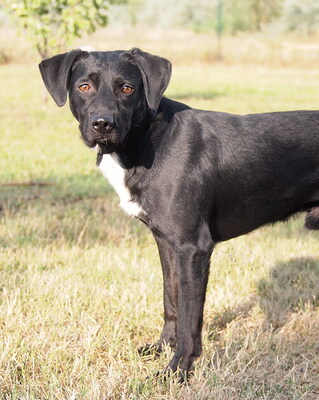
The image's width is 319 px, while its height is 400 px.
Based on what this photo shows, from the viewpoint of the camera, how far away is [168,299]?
4199 millimetres

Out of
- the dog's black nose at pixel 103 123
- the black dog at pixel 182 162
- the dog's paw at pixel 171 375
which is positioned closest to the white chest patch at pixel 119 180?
the black dog at pixel 182 162

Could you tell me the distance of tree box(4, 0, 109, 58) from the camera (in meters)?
13.2

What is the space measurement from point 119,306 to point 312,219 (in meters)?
1.53

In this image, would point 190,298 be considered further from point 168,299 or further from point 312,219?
point 312,219

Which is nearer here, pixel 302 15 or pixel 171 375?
pixel 171 375

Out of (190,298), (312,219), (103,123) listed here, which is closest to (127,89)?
(103,123)

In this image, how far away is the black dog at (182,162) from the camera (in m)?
3.71

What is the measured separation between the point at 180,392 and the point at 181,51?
28.2 m

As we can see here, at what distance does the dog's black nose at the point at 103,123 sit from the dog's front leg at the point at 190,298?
839 millimetres

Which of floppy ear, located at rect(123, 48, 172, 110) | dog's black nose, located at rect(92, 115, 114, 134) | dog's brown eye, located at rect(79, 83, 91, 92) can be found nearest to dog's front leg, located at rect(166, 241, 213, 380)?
dog's black nose, located at rect(92, 115, 114, 134)

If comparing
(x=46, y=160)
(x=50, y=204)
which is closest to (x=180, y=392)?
(x=50, y=204)

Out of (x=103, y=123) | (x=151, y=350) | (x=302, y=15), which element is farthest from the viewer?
(x=302, y=15)

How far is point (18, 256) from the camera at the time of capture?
543 centimetres

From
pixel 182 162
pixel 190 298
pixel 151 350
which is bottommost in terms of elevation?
pixel 151 350
